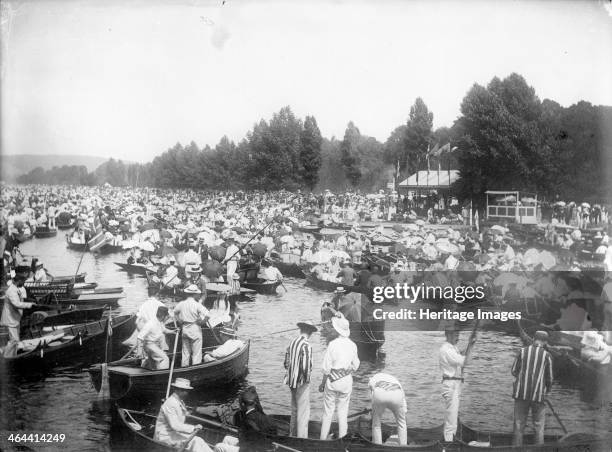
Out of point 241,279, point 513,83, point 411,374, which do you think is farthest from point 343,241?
point 411,374

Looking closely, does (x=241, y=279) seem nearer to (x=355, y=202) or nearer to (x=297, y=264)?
(x=297, y=264)

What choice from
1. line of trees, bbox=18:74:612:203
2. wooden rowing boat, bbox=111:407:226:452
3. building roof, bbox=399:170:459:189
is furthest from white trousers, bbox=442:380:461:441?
building roof, bbox=399:170:459:189

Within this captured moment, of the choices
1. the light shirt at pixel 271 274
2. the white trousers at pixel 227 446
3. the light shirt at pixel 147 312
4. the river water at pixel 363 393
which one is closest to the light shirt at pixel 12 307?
the river water at pixel 363 393

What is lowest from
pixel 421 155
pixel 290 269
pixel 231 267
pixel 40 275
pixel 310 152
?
pixel 290 269

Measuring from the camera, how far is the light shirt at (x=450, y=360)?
7555 mm

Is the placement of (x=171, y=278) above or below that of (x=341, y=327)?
below

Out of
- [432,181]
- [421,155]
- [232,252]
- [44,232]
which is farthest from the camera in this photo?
[432,181]

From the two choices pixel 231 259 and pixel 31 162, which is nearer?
pixel 31 162

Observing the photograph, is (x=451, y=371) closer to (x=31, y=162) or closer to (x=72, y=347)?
(x=72, y=347)

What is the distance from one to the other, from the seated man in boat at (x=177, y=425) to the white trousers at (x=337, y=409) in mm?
1570

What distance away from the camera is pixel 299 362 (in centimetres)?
785

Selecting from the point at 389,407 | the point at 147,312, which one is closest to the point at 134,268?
the point at 147,312

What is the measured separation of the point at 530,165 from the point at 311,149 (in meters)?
10.3

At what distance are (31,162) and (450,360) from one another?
11.1 meters
